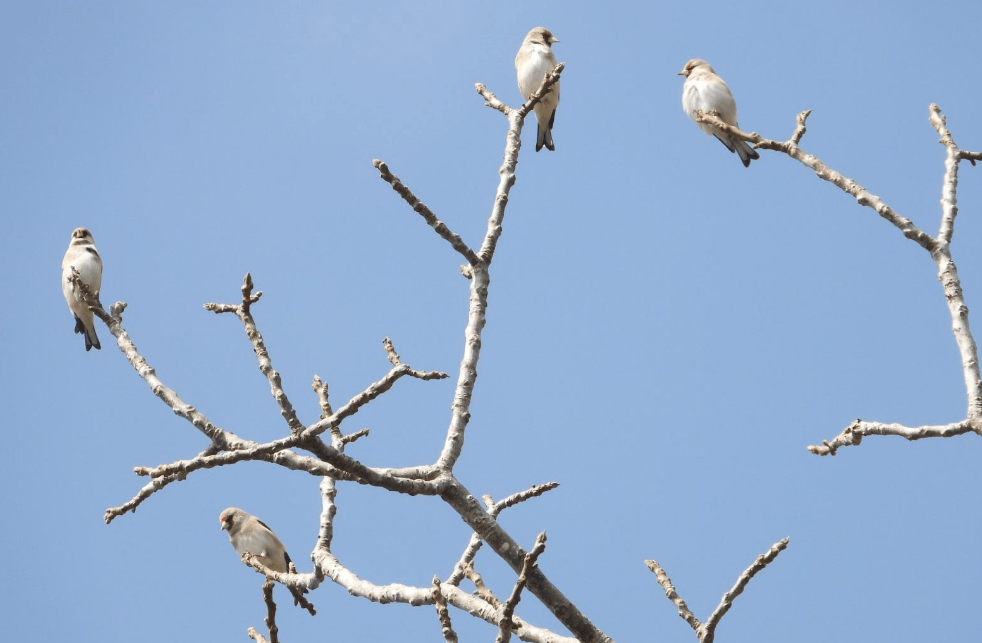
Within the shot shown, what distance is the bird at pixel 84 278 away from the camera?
882 centimetres

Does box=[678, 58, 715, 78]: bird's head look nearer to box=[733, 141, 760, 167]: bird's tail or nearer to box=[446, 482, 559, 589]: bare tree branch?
box=[733, 141, 760, 167]: bird's tail

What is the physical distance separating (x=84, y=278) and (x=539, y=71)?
5.19 m

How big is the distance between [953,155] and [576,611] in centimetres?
280

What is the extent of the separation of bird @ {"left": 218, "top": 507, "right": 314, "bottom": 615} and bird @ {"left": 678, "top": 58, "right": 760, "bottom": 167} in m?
5.21

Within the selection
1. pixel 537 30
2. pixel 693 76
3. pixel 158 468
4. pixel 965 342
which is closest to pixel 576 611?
pixel 158 468

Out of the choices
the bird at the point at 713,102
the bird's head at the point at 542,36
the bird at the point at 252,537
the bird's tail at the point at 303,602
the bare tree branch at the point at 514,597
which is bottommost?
the bare tree branch at the point at 514,597

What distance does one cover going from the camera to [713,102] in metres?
8.86

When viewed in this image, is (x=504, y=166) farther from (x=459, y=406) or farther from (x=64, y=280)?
(x=64, y=280)

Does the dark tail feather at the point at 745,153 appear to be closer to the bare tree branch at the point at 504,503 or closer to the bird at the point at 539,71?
the bird at the point at 539,71

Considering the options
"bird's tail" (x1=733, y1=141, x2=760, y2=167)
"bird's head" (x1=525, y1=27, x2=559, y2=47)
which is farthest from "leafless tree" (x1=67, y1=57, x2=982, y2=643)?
"bird's head" (x1=525, y1=27, x2=559, y2=47)

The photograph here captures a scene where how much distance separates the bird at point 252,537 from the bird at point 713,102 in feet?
17.1

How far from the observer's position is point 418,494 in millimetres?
3627

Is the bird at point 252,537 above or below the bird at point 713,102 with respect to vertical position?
below

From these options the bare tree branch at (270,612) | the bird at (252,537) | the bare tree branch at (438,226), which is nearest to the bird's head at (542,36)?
the bird at (252,537)
